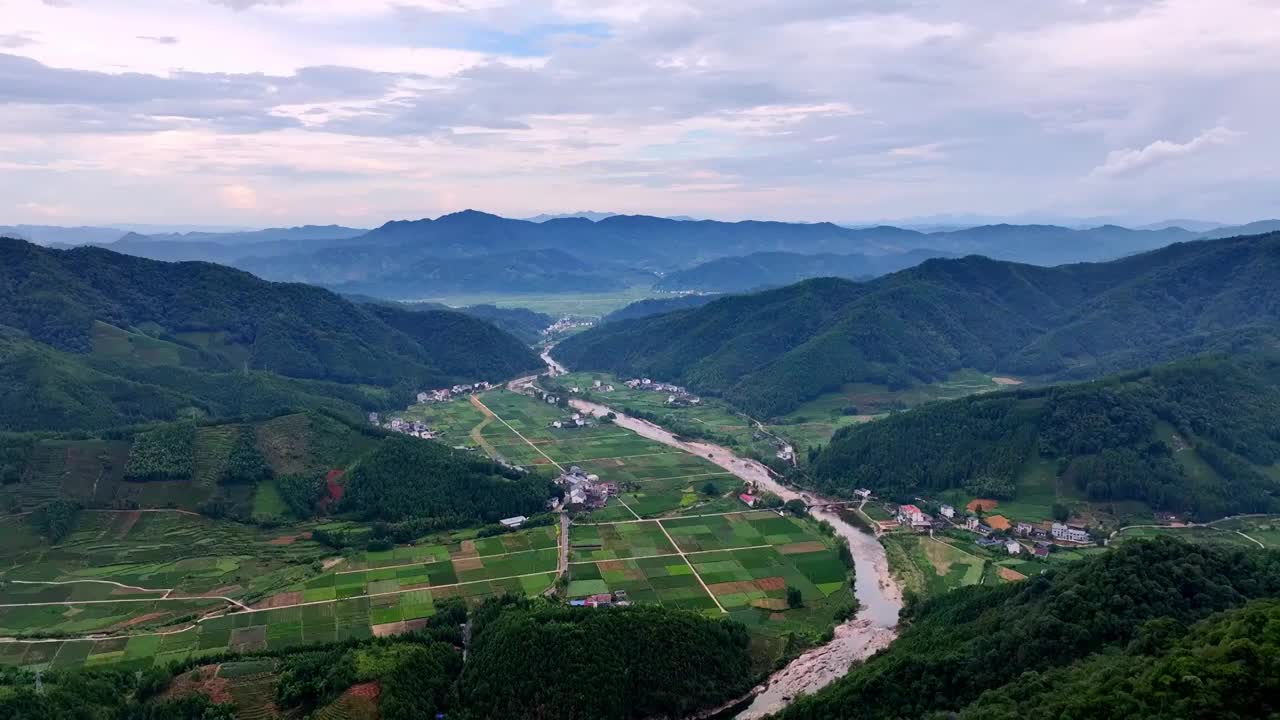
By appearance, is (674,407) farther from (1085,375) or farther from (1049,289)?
(1049,289)

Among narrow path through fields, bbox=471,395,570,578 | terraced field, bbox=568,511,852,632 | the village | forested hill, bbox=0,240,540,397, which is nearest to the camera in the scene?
terraced field, bbox=568,511,852,632

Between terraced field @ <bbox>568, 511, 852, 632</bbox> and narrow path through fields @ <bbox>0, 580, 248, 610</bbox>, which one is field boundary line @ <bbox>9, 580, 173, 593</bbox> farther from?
terraced field @ <bbox>568, 511, 852, 632</bbox>

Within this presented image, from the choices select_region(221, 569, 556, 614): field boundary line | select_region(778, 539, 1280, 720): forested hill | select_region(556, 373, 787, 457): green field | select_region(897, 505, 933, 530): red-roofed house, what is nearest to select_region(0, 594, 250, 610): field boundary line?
select_region(221, 569, 556, 614): field boundary line

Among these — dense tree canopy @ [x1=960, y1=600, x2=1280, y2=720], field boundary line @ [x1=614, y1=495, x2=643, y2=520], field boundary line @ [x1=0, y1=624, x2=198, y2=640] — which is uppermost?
dense tree canopy @ [x1=960, y1=600, x2=1280, y2=720]

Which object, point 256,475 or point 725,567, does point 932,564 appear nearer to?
point 725,567

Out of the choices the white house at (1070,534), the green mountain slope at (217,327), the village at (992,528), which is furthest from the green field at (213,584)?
the white house at (1070,534)

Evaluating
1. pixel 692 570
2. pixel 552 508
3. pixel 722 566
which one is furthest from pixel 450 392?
pixel 722 566

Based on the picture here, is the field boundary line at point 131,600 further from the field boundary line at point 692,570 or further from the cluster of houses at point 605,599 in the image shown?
the field boundary line at point 692,570
